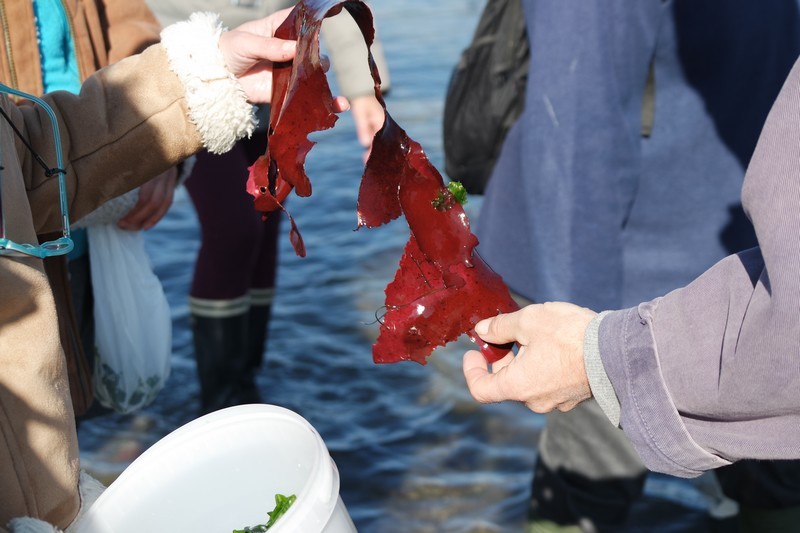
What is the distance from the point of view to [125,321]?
8.18 feet

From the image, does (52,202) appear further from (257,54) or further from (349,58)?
(349,58)

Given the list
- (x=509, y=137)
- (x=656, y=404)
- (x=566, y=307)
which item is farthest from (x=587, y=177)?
(x=656, y=404)

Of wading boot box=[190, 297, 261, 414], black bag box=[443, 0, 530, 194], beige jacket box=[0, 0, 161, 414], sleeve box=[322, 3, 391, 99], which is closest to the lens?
beige jacket box=[0, 0, 161, 414]

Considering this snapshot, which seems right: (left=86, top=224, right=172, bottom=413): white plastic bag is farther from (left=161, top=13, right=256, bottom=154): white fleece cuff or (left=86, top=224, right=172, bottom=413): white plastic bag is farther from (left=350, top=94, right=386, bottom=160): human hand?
(left=350, top=94, right=386, bottom=160): human hand

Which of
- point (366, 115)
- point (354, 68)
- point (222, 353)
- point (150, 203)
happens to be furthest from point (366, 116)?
point (222, 353)

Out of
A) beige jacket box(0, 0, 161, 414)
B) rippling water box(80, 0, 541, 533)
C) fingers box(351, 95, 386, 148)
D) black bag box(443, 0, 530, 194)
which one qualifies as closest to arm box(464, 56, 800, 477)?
beige jacket box(0, 0, 161, 414)

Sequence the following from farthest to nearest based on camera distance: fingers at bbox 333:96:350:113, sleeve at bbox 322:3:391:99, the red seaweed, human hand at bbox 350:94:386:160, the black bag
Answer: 1. sleeve at bbox 322:3:391:99
2. human hand at bbox 350:94:386:160
3. the black bag
4. fingers at bbox 333:96:350:113
5. the red seaweed

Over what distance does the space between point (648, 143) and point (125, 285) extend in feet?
4.70

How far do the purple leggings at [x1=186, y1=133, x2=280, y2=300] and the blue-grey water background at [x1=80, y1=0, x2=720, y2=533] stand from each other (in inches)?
25.2

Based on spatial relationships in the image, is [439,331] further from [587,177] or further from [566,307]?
[587,177]

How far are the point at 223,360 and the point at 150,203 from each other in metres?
1.18

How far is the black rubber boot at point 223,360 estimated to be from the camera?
3.49 meters

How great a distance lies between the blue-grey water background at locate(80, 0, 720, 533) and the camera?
11.0 feet

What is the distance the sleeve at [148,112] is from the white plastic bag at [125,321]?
23.8 inches
